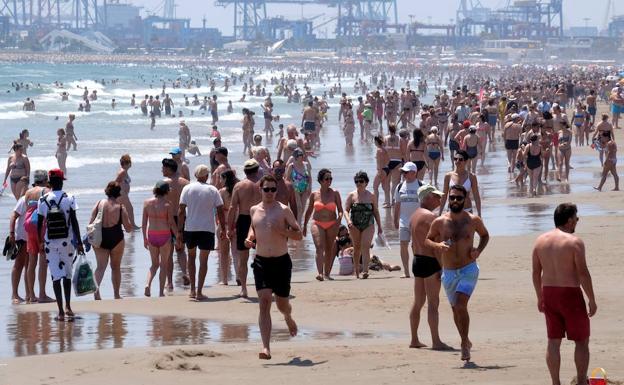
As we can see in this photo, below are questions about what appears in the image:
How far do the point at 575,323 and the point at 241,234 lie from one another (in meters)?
4.75

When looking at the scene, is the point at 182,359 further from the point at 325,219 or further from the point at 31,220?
the point at 325,219

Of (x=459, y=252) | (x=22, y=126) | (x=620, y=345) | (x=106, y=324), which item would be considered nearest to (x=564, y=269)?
(x=459, y=252)

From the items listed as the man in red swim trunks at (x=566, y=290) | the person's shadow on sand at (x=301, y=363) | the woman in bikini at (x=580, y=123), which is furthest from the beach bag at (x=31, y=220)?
the woman in bikini at (x=580, y=123)

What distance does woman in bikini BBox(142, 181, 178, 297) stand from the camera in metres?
12.0

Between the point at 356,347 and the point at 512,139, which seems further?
the point at 512,139

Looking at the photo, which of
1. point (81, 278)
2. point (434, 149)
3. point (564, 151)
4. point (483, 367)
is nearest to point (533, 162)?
point (434, 149)

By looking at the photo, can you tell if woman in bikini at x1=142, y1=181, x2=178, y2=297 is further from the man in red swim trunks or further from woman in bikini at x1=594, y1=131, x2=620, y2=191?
woman in bikini at x1=594, y1=131, x2=620, y2=191

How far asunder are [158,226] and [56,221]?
5.46ft

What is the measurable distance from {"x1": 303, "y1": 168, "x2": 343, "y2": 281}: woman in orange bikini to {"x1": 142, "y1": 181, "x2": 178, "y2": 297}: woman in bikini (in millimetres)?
1353

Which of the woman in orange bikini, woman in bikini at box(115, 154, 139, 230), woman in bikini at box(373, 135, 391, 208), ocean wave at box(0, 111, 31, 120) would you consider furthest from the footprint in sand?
ocean wave at box(0, 111, 31, 120)

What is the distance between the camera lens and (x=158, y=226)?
12094 millimetres

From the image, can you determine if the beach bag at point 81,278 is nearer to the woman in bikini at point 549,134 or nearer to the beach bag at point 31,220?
the beach bag at point 31,220

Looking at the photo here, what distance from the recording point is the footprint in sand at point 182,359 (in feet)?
27.9

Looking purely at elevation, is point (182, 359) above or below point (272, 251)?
below
